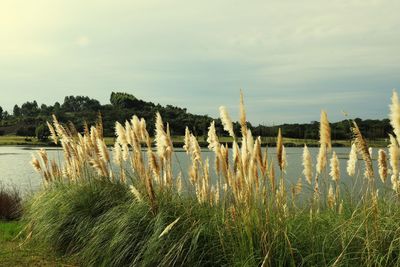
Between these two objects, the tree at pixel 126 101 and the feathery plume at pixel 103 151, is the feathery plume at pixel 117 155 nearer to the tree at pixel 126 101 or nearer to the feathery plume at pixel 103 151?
the feathery plume at pixel 103 151

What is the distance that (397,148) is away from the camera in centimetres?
418

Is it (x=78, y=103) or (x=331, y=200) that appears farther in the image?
(x=78, y=103)

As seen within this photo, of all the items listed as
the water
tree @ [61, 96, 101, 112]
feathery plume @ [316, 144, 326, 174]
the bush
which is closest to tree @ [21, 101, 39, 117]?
tree @ [61, 96, 101, 112]

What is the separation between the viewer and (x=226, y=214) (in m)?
4.88

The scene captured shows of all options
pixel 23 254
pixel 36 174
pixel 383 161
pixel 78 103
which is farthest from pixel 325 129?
pixel 78 103

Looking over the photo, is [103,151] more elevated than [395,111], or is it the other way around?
[395,111]

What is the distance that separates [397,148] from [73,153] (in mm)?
6199

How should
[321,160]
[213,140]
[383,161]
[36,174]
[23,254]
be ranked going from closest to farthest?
[383,161] → [213,140] → [321,160] → [23,254] → [36,174]

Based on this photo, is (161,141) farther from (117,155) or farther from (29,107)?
(29,107)

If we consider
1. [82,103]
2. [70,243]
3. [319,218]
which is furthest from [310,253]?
[82,103]

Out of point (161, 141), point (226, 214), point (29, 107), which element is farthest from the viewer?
point (29, 107)

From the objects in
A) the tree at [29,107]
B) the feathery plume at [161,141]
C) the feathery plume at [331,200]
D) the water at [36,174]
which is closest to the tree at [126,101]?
the water at [36,174]

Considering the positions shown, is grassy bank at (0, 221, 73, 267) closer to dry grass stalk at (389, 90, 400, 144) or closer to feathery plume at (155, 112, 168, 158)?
feathery plume at (155, 112, 168, 158)

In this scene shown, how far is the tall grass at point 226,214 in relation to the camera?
425cm
